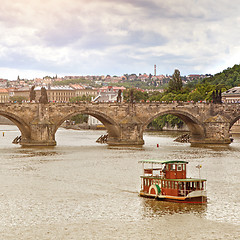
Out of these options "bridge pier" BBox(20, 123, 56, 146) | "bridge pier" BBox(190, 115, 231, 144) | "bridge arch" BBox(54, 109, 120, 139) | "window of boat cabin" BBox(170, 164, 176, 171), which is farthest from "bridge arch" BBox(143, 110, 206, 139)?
"window of boat cabin" BBox(170, 164, 176, 171)

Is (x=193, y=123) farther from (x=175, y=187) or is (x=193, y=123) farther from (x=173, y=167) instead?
(x=175, y=187)

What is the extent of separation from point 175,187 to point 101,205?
177 inches

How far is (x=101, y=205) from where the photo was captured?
3366 centimetres

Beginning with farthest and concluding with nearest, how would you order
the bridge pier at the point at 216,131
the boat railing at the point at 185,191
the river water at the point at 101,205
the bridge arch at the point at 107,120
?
the bridge pier at the point at 216,131
the bridge arch at the point at 107,120
the boat railing at the point at 185,191
the river water at the point at 101,205

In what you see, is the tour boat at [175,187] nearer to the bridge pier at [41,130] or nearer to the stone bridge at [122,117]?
the bridge pier at [41,130]

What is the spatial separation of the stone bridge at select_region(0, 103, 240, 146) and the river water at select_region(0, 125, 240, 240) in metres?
16.5

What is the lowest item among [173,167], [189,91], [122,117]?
[173,167]

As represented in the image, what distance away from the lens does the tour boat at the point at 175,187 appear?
33.5m

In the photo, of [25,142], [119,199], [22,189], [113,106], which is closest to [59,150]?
[25,142]

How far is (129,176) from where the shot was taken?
147 feet

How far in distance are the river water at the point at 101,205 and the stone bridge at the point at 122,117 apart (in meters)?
16.5

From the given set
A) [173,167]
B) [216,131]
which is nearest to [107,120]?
[216,131]

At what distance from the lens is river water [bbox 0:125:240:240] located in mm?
28281

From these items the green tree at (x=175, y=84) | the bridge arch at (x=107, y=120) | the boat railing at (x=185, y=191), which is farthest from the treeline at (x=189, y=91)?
the boat railing at (x=185, y=191)
